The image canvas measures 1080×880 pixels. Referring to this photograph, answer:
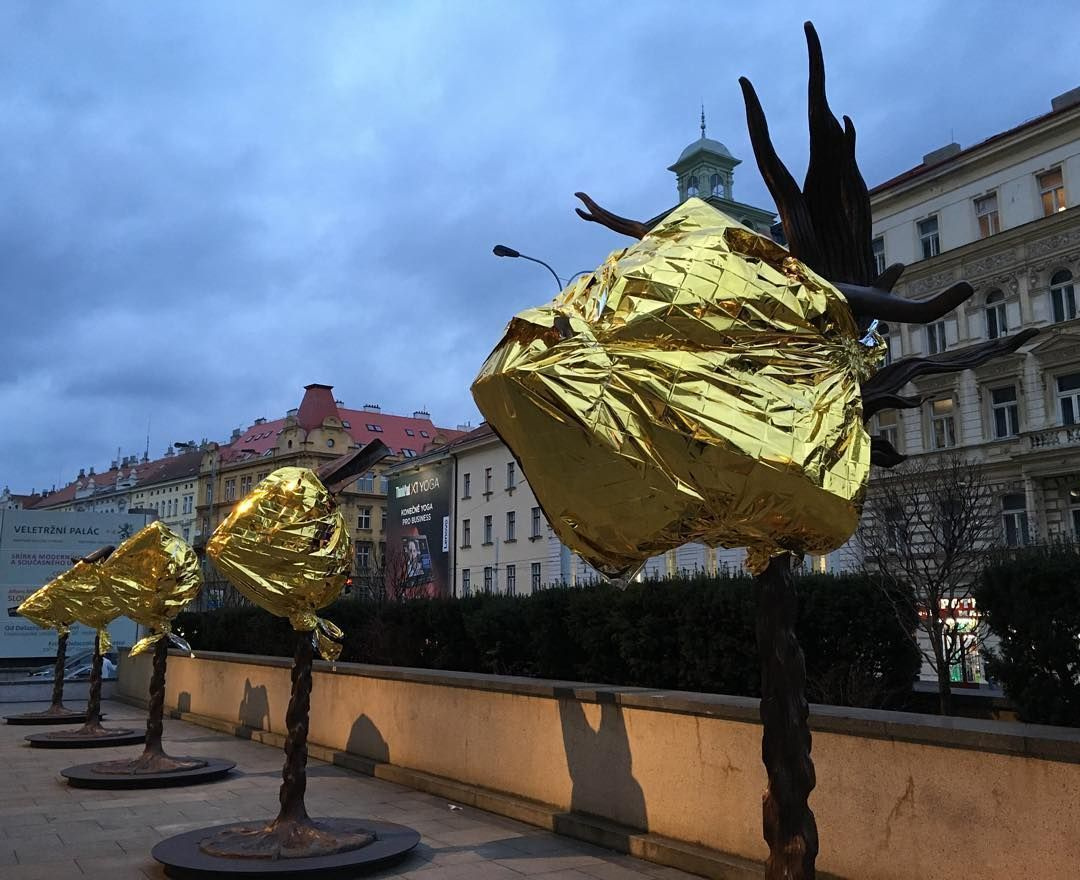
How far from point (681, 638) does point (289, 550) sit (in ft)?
12.4

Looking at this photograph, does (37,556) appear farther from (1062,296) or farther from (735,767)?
(1062,296)

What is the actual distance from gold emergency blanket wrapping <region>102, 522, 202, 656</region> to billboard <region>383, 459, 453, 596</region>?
28.3 m

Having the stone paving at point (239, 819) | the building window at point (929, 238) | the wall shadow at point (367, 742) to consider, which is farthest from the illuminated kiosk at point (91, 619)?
the building window at point (929, 238)

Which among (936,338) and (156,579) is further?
(936,338)

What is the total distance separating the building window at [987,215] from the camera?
30.1 metres

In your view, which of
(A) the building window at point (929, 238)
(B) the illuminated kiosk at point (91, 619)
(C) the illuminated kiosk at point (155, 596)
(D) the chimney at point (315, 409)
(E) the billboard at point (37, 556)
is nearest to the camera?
(C) the illuminated kiosk at point (155, 596)

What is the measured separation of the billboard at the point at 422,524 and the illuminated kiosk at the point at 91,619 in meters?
25.1

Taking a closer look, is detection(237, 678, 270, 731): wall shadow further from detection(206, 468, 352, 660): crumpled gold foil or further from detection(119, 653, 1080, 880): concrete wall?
detection(206, 468, 352, 660): crumpled gold foil

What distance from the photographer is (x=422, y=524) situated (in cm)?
4694

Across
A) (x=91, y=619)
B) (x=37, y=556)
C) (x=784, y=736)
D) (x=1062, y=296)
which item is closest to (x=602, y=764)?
(x=784, y=736)

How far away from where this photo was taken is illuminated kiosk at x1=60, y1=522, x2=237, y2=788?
11.1 metres

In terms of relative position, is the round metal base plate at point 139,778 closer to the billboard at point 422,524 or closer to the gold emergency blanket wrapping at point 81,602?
the gold emergency blanket wrapping at point 81,602

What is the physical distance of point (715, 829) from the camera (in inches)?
261

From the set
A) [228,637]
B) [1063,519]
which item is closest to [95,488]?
[228,637]
